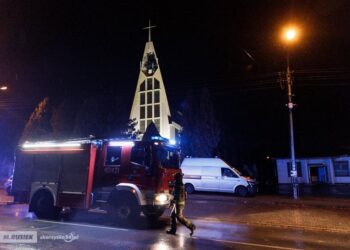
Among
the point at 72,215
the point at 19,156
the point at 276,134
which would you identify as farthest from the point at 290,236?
the point at 276,134

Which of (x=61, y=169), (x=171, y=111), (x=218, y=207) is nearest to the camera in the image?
(x=61, y=169)

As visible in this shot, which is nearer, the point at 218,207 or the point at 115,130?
the point at 218,207

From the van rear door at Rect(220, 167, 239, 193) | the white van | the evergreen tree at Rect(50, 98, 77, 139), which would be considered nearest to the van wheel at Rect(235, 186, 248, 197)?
the white van

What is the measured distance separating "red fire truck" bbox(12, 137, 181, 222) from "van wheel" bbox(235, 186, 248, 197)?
937cm

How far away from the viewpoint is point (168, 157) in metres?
10.7

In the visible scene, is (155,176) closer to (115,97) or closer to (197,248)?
(197,248)

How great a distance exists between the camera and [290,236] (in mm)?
8555

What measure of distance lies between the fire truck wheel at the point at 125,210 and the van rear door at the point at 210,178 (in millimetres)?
10652

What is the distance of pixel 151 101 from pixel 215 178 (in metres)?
28.8

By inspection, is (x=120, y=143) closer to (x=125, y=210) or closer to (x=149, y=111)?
(x=125, y=210)

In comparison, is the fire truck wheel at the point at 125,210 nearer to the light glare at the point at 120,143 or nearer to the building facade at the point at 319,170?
the light glare at the point at 120,143

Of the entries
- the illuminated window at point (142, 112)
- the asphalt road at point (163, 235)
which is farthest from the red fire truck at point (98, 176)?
the illuminated window at point (142, 112)

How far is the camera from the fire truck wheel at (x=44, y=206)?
441 inches

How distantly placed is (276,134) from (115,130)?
2182cm
